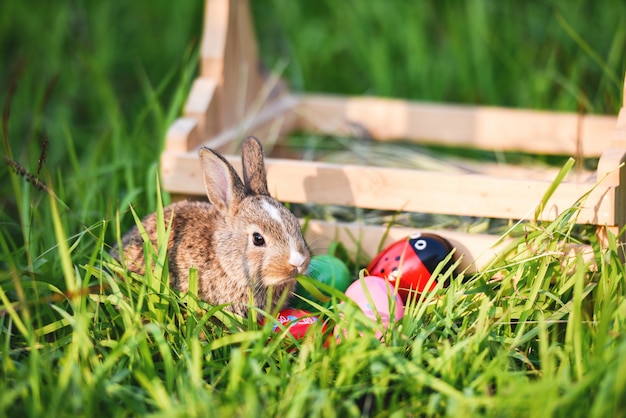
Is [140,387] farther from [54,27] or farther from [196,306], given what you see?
[54,27]

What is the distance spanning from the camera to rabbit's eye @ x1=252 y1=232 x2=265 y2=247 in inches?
123

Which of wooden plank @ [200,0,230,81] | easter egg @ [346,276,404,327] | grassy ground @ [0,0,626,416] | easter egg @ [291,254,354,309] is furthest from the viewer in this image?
wooden plank @ [200,0,230,81]

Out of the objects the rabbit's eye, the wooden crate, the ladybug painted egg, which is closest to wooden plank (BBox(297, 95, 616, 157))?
the wooden crate

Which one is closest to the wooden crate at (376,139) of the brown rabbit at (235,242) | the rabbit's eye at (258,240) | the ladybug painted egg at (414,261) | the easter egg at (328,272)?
the ladybug painted egg at (414,261)

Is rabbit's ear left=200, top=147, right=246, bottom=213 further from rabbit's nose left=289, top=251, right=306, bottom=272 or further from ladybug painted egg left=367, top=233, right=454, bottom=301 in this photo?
ladybug painted egg left=367, top=233, right=454, bottom=301

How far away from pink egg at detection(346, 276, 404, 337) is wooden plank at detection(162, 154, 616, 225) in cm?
53

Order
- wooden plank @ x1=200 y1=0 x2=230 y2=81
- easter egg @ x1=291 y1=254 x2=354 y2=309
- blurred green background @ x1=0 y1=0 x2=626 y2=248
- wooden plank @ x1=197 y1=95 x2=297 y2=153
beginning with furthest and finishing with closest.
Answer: blurred green background @ x1=0 y1=0 x2=626 y2=248
wooden plank @ x1=200 y1=0 x2=230 y2=81
wooden plank @ x1=197 y1=95 x2=297 y2=153
easter egg @ x1=291 y1=254 x2=354 y2=309

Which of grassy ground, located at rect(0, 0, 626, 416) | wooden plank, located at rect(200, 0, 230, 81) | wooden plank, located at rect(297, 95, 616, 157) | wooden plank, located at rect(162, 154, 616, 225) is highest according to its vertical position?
wooden plank, located at rect(200, 0, 230, 81)

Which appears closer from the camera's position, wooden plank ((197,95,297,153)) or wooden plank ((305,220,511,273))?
wooden plank ((305,220,511,273))

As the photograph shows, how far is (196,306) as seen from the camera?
2877 mm

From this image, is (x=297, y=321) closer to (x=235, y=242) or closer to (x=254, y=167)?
(x=235, y=242)

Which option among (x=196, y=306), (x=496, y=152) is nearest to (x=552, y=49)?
(x=496, y=152)

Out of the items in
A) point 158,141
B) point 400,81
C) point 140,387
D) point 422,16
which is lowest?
point 140,387

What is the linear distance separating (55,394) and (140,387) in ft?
1.10
